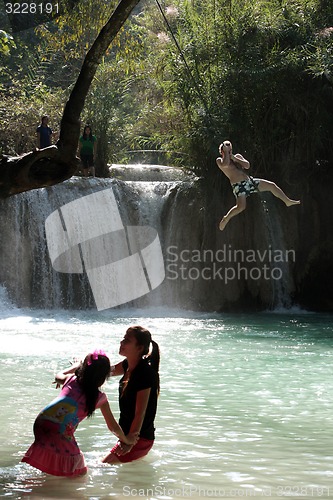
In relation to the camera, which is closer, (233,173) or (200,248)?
(233,173)

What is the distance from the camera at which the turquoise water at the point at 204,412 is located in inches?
261

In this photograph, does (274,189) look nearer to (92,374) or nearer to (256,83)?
(92,374)

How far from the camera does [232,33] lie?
2177 cm

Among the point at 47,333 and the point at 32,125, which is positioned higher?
the point at 32,125

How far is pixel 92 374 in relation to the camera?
595cm

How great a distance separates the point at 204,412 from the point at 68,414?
3611 millimetres

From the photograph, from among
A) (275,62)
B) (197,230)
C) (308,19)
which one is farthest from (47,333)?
(308,19)

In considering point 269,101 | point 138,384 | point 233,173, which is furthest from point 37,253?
point 138,384

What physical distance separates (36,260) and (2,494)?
14.8 m

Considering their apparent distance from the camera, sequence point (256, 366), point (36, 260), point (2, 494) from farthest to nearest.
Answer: point (36, 260)
point (256, 366)
point (2, 494)

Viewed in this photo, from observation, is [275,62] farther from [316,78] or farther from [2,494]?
[2,494]

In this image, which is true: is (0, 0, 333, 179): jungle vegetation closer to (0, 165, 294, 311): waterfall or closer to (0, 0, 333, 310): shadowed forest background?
(0, 0, 333, 310): shadowed forest background

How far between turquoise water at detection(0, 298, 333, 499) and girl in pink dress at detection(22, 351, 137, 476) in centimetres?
33

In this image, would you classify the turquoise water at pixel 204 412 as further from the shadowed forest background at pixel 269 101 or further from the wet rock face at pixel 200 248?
the shadowed forest background at pixel 269 101
